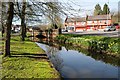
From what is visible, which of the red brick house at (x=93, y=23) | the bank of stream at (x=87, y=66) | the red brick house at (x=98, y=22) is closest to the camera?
the bank of stream at (x=87, y=66)

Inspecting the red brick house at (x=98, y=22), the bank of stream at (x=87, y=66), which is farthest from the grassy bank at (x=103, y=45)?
→ the red brick house at (x=98, y=22)

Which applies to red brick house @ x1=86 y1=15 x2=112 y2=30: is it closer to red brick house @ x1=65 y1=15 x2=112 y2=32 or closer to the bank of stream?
red brick house @ x1=65 y1=15 x2=112 y2=32

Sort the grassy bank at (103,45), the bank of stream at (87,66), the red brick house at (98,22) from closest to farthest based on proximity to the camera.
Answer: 1. the bank of stream at (87,66)
2. the grassy bank at (103,45)
3. the red brick house at (98,22)

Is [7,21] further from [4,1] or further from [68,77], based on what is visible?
[68,77]

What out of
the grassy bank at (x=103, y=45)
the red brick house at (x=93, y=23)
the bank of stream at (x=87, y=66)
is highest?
the red brick house at (x=93, y=23)

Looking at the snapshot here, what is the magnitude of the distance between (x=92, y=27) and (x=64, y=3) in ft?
264

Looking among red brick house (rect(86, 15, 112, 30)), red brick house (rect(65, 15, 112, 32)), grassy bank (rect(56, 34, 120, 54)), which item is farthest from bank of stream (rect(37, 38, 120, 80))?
red brick house (rect(65, 15, 112, 32))

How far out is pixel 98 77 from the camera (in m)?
12.1

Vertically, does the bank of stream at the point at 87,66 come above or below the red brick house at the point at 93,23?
below

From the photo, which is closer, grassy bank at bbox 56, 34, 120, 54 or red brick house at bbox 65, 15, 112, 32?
grassy bank at bbox 56, 34, 120, 54

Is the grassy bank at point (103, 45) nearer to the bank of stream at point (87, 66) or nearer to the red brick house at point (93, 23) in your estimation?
the bank of stream at point (87, 66)

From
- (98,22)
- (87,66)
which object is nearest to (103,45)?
(87,66)

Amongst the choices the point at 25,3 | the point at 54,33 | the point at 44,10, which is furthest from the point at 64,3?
the point at 54,33

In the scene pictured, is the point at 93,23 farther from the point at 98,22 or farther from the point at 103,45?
the point at 103,45
